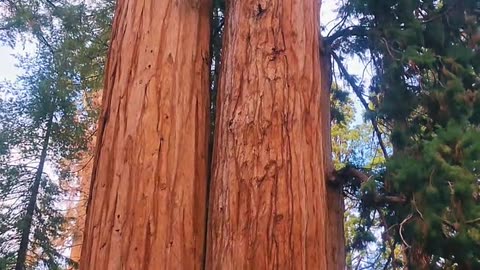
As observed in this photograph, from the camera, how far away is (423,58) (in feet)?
10.6

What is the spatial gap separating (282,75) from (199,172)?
588 millimetres

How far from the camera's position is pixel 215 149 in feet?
8.90

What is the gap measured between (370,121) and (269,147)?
2147mm

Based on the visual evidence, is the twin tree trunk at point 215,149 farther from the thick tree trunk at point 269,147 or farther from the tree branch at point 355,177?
the tree branch at point 355,177

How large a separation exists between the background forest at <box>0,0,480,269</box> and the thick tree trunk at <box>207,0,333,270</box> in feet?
1.39

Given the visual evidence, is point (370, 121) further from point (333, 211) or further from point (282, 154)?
point (282, 154)

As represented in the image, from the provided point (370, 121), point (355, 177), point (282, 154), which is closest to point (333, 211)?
point (355, 177)

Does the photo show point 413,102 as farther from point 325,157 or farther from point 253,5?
point 253,5

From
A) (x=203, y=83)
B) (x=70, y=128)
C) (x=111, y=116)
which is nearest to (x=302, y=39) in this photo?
(x=203, y=83)

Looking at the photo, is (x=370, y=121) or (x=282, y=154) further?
(x=370, y=121)

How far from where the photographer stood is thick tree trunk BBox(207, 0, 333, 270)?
7.71ft

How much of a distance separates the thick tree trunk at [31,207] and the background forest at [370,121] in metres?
0.01

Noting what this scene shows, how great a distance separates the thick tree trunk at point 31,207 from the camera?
6.13m

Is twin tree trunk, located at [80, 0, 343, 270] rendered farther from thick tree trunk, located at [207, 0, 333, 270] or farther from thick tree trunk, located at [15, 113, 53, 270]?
thick tree trunk, located at [15, 113, 53, 270]
